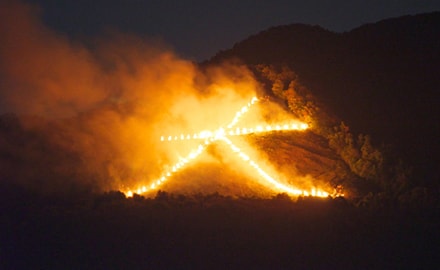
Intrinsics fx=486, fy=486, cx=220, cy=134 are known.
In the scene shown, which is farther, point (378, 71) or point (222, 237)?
point (378, 71)

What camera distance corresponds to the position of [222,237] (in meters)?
4.82

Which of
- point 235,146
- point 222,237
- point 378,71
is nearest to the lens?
point 222,237

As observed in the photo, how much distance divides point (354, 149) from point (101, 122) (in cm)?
418

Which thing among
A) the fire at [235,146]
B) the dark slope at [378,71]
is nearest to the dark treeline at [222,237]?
the fire at [235,146]

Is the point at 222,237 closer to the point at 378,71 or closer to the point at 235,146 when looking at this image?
the point at 235,146

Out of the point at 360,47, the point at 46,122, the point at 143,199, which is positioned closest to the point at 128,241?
the point at 143,199

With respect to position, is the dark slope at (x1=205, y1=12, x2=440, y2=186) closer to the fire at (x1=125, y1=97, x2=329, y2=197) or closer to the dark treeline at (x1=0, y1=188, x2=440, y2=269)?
the fire at (x1=125, y1=97, x2=329, y2=197)

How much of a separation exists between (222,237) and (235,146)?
314cm

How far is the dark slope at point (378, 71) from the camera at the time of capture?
773 centimetres

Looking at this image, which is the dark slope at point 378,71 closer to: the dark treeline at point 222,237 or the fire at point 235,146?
the fire at point 235,146

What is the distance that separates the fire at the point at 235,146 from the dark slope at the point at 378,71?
1.10 m

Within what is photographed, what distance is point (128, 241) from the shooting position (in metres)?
4.76

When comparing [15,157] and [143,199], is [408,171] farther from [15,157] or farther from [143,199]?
[15,157]

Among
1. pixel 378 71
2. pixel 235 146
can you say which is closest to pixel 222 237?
pixel 235 146
